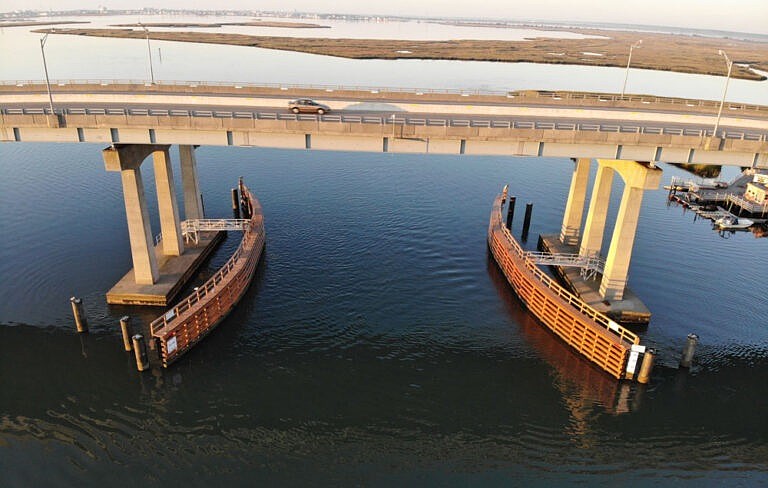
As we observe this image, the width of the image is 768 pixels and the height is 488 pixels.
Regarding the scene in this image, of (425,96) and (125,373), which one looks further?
(425,96)

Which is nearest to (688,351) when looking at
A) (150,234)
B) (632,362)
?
(632,362)

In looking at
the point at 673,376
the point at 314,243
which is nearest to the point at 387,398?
the point at 673,376

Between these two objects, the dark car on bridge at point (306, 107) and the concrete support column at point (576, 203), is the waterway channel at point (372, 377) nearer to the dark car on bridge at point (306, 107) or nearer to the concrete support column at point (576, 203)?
the concrete support column at point (576, 203)

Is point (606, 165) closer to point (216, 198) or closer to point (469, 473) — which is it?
point (469, 473)

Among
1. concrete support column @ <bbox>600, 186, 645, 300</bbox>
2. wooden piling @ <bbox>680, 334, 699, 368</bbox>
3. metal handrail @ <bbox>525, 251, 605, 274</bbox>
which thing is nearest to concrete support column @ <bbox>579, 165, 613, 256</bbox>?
metal handrail @ <bbox>525, 251, 605, 274</bbox>

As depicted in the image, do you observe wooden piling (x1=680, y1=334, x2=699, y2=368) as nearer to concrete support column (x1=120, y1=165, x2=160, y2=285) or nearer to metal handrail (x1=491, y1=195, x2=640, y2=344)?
metal handrail (x1=491, y1=195, x2=640, y2=344)

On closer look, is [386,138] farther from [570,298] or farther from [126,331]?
[126,331]
